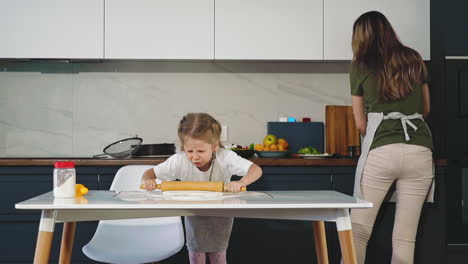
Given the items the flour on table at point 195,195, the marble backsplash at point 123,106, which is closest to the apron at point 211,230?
the flour on table at point 195,195

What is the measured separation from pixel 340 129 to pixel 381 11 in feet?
2.61

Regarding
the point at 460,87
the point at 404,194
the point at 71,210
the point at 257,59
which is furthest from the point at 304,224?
the point at 71,210

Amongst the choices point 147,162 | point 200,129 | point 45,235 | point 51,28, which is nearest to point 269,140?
point 147,162

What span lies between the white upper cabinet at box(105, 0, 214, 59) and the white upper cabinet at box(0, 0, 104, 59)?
9 cm

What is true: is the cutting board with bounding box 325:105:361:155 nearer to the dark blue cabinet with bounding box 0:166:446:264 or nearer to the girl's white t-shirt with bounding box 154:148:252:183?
the dark blue cabinet with bounding box 0:166:446:264

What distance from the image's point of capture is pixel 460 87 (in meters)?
3.44

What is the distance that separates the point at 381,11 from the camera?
11.2 ft

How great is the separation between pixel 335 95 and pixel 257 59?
2.22 ft

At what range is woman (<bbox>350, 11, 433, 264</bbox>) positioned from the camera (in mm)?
2605

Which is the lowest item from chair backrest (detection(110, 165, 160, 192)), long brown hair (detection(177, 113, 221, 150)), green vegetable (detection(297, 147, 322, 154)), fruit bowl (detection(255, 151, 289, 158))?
chair backrest (detection(110, 165, 160, 192))

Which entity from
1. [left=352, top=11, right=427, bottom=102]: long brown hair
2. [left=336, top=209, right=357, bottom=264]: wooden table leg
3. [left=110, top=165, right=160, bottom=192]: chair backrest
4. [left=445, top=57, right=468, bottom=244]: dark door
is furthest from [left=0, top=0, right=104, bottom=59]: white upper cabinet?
[left=445, top=57, right=468, bottom=244]: dark door

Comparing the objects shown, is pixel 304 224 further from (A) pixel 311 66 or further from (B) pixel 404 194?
(A) pixel 311 66

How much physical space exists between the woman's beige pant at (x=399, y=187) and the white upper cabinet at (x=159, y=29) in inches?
50.5

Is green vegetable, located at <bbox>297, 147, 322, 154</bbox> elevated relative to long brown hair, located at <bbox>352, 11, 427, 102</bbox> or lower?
lower
